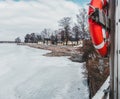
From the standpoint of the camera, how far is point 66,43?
82.6 m

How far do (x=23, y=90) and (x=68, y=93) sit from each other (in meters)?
6.12

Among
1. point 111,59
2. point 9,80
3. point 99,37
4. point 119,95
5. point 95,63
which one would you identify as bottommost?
point 9,80

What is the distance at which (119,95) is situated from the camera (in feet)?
9.69

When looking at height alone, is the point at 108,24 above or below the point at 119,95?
above

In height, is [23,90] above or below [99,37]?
below

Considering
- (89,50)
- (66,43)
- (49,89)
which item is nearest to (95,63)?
(89,50)

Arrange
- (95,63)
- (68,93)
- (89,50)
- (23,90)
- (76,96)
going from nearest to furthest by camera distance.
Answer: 1. (95,63)
2. (76,96)
3. (68,93)
4. (89,50)
5. (23,90)

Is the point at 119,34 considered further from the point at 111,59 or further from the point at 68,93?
the point at 68,93

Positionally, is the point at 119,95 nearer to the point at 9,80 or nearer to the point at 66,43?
the point at 9,80

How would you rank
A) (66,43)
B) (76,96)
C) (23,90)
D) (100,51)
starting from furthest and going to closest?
(66,43), (23,90), (76,96), (100,51)

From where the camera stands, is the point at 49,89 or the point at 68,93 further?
the point at 49,89

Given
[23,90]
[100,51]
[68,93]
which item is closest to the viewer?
[100,51]

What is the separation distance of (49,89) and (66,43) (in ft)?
180

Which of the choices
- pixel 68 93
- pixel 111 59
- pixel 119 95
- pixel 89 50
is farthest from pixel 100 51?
pixel 89 50
